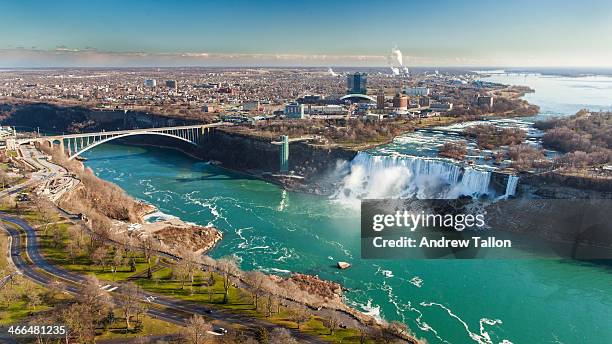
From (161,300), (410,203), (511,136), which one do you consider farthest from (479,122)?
(161,300)

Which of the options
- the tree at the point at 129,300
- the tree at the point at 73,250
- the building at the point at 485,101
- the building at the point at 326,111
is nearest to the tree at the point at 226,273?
the tree at the point at 129,300

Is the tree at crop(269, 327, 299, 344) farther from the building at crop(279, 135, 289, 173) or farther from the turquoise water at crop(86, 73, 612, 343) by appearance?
the building at crop(279, 135, 289, 173)

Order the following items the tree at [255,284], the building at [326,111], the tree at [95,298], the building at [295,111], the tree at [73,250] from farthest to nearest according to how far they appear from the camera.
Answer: the building at [326,111], the building at [295,111], the tree at [73,250], the tree at [255,284], the tree at [95,298]

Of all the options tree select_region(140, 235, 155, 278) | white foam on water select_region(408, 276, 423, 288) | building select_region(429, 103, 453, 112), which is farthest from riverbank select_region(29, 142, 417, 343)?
building select_region(429, 103, 453, 112)

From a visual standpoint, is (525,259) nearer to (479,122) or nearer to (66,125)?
(479,122)

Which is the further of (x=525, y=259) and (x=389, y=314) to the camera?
(x=525, y=259)

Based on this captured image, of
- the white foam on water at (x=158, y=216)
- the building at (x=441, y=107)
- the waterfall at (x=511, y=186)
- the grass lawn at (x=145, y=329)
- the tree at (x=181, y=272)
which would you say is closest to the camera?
the grass lawn at (x=145, y=329)

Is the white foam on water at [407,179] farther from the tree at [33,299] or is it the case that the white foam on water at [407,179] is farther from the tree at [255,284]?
the tree at [33,299]
